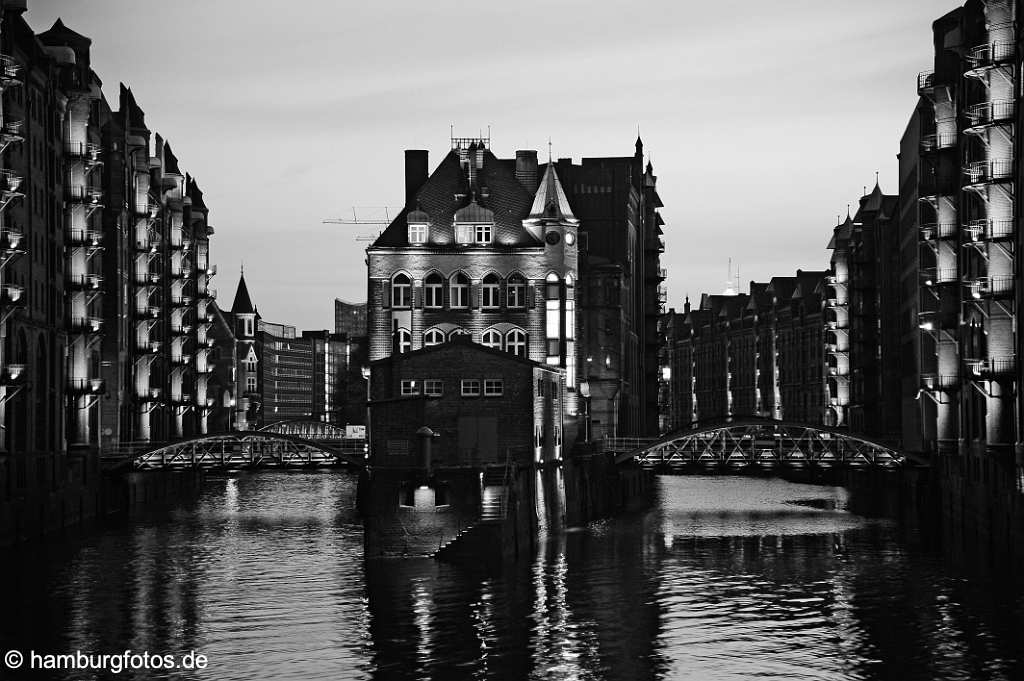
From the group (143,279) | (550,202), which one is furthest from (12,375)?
(550,202)

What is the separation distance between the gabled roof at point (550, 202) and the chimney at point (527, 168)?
4.36m

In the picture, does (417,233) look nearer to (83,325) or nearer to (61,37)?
(61,37)

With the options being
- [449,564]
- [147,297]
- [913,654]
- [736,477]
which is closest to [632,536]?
[449,564]

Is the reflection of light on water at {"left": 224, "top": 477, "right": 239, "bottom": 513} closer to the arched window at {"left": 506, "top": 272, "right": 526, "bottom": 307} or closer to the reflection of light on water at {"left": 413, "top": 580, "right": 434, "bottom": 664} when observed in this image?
the arched window at {"left": 506, "top": 272, "right": 526, "bottom": 307}

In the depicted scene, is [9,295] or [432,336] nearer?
[9,295]

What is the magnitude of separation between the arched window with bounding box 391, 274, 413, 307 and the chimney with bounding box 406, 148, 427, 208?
10.0 meters

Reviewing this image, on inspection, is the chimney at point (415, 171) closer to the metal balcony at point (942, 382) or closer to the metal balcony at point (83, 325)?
the metal balcony at point (83, 325)

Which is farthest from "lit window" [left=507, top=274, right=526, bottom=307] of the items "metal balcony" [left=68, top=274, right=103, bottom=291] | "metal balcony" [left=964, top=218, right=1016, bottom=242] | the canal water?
"metal balcony" [left=964, top=218, right=1016, bottom=242]

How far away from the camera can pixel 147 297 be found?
123 meters

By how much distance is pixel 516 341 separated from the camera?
12094 centimetres

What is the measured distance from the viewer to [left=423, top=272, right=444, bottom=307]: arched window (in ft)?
→ 397

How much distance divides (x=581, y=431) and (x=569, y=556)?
4717cm

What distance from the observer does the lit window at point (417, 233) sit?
12125cm

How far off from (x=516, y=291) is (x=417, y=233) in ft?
27.1
